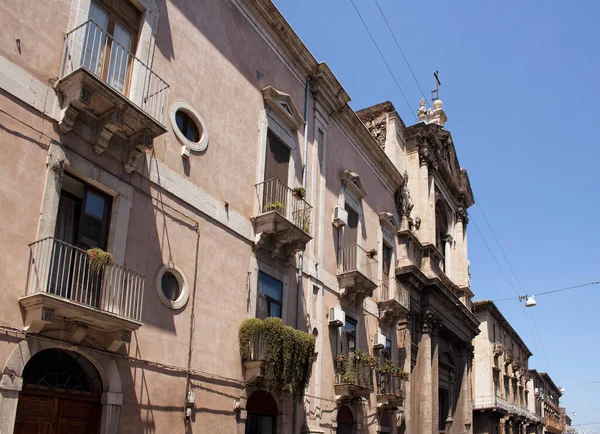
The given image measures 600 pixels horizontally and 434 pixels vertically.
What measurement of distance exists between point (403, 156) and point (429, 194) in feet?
6.86

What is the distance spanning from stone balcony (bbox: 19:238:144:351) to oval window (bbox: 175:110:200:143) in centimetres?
367

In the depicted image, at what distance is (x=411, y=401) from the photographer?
2358 centimetres

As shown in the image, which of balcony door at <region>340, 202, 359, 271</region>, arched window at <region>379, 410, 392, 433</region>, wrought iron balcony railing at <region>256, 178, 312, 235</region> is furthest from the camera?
arched window at <region>379, 410, 392, 433</region>

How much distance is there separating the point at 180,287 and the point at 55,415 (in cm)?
338

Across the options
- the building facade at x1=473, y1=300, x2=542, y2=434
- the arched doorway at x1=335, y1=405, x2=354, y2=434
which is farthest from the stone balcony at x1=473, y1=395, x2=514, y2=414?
the arched doorway at x1=335, y1=405, x2=354, y2=434

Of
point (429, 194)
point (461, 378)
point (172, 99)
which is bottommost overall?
point (461, 378)

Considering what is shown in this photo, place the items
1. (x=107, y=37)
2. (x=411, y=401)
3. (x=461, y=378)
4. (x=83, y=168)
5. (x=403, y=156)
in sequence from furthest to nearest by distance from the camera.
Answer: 1. (x=461, y=378)
2. (x=403, y=156)
3. (x=411, y=401)
4. (x=107, y=37)
5. (x=83, y=168)

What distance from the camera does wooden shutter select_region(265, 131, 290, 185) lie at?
51.4 ft

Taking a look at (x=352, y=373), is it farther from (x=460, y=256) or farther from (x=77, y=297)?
(x=460, y=256)

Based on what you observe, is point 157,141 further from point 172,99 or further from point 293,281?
point 293,281

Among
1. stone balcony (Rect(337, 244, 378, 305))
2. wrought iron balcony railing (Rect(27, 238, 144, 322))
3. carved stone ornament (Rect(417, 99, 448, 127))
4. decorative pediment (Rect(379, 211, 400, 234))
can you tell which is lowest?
wrought iron balcony railing (Rect(27, 238, 144, 322))

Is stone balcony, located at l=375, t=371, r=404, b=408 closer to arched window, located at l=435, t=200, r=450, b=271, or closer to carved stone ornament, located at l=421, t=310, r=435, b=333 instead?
carved stone ornament, located at l=421, t=310, r=435, b=333

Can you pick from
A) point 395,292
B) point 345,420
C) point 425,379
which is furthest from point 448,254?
point 345,420

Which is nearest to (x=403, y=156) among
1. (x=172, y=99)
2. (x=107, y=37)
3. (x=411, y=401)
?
(x=411, y=401)
